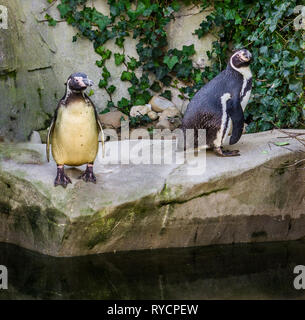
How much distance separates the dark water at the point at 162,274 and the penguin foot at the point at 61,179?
53 centimetres

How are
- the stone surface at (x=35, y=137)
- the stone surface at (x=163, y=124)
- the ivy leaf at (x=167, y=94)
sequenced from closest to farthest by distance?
the stone surface at (x=35, y=137) → the stone surface at (x=163, y=124) → the ivy leaf at (x=167, y=94)

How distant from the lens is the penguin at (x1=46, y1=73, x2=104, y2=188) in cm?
393

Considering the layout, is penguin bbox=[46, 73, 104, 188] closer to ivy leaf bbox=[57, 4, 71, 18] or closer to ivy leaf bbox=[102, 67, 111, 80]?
ivy leaf bbox=[102, 67, 111, 80]

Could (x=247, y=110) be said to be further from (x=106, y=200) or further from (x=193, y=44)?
(x=106, y=200)

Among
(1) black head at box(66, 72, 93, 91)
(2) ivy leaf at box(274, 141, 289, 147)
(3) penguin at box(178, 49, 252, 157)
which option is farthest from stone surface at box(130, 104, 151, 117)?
(1) black head at box(66, 72, 93, 91)

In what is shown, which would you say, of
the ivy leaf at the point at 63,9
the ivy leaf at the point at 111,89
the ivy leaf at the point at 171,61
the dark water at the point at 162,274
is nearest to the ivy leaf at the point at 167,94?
the ivy leaf at the point at 171,61

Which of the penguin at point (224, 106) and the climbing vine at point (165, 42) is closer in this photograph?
the penguin at point (224, 106)

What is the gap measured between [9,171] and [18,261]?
0.67 meters

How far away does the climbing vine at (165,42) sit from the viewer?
609 cm

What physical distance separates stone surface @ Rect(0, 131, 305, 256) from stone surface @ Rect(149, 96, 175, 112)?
7.77 ft

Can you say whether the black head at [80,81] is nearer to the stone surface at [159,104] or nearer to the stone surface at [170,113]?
the stone surface at [170,113]

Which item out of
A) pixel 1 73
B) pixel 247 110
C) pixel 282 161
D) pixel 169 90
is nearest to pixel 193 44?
pixel 169 90

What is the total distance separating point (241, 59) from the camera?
4406 mm

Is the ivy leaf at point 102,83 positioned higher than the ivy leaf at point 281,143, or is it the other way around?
the ivy leaf at point 102,83
